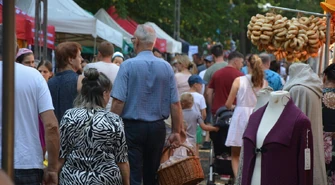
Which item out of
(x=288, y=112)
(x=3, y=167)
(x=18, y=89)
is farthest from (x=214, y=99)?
(x=3, y=167)

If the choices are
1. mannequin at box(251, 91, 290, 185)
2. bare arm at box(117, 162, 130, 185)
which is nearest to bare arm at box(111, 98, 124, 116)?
bare arm at box(117, 162, 130, 185)

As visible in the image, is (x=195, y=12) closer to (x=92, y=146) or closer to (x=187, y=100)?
(x=187, y=100)

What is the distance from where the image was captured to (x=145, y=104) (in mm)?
8578

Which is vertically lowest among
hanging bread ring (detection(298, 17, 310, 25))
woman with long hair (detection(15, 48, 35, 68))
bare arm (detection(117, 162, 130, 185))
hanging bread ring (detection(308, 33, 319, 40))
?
bare arm (detection(117, 162, 130, 185))

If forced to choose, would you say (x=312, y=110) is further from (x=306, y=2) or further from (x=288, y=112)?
(x=306, y=2)

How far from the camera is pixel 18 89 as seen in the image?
6.02m

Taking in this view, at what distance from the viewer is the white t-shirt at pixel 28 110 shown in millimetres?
6051

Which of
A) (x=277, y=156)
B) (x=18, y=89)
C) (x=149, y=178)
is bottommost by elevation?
(x=149, y=178)

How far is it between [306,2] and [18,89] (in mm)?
40099

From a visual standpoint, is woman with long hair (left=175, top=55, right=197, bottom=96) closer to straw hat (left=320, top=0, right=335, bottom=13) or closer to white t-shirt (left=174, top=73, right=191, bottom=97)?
white t-shirt (left=174, top=73, right=191, bottom=97)

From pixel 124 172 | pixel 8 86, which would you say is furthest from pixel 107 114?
pixel 8 86

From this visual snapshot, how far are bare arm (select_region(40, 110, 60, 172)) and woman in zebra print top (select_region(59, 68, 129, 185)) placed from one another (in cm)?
30

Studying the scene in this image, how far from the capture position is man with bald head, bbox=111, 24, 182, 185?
27.9 ft

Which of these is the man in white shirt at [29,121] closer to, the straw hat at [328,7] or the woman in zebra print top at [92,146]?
the woman in zebra print top at [92,146]
